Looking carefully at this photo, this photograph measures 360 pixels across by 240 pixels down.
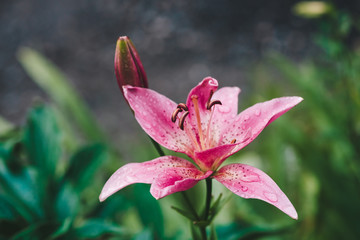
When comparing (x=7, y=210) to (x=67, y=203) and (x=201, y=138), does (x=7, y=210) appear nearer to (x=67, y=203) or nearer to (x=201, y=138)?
(x=67, y=203)

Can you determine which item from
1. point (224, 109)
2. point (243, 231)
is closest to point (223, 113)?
point (224, 109)

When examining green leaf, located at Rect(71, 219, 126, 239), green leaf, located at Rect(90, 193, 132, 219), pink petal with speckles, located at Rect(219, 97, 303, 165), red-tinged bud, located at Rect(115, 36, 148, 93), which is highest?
red-tinged bud, located at Rect(115, 36, 148, 93)

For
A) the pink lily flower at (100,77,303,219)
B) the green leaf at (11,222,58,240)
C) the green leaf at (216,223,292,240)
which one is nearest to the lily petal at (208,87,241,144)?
the pink lily flower at (100,77,303,219)

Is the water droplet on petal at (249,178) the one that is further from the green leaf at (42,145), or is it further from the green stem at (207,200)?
the green leaf at (42,145)

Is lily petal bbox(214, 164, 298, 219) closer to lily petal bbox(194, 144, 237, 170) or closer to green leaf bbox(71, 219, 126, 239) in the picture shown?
lily petal bbox(194, 144, 237, 170)

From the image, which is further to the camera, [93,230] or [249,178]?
[93,230]

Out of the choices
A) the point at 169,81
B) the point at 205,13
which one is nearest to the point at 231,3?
the point at 205,13

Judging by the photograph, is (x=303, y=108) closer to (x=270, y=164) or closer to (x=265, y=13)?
(x=270, y=164)
